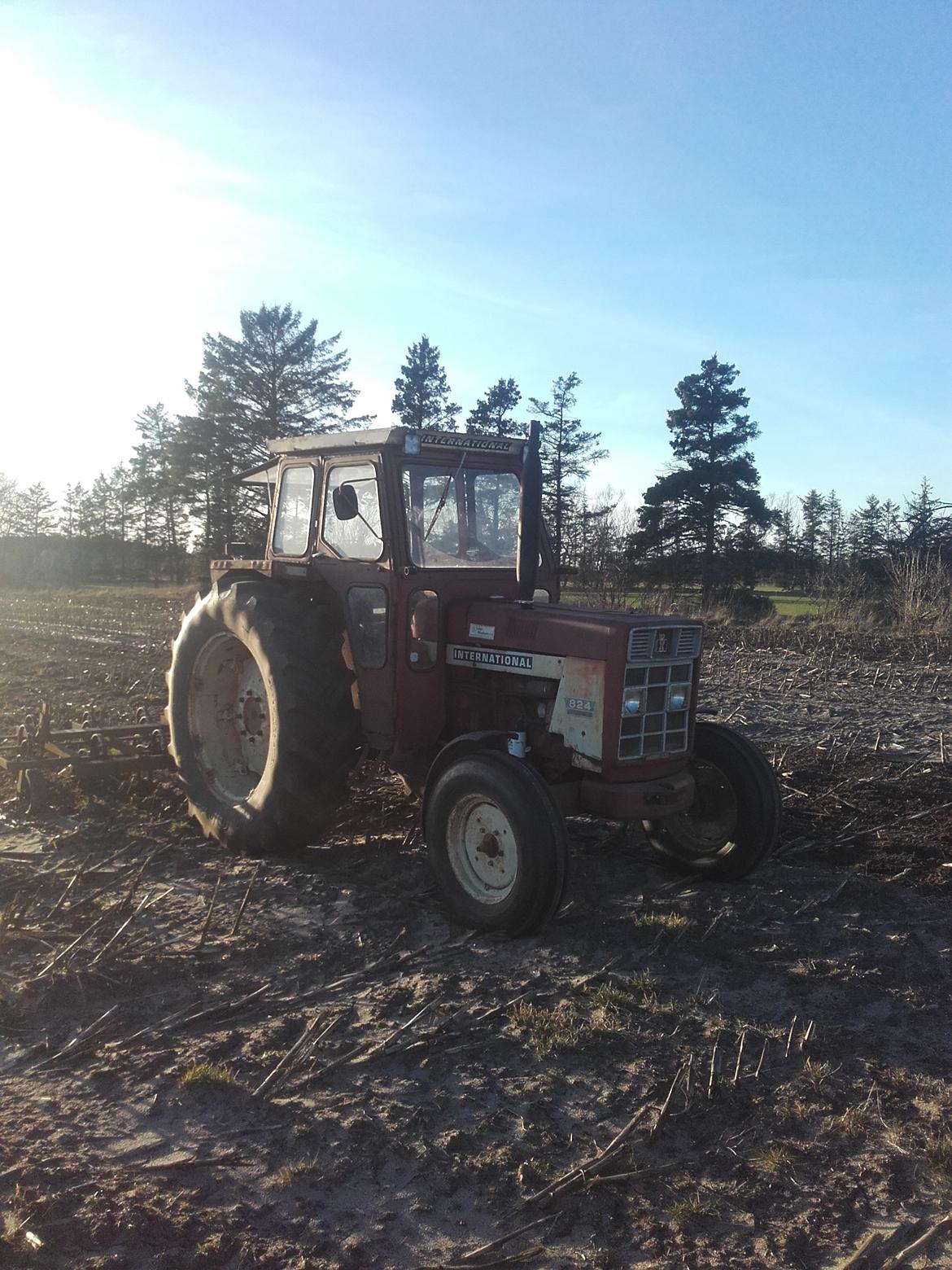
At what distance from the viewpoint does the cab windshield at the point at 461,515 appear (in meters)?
5.97

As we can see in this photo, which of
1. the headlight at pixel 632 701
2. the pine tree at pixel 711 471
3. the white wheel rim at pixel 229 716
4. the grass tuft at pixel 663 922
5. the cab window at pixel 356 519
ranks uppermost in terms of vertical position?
the pine tree at pixel 711 471

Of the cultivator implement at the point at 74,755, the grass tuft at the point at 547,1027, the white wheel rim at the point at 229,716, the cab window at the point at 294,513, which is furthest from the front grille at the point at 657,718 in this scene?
the cultivator implement at the point at 74,755

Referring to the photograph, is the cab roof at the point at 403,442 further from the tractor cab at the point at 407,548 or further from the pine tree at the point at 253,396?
the pine tree at the point at 253,396

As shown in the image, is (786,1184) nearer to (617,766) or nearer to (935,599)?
(617,766)

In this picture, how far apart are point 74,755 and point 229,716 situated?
4.17 feet

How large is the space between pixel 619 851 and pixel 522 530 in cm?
217

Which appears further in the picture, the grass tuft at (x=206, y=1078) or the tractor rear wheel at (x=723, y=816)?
the tractor rear wheel at (x=723, y=816)

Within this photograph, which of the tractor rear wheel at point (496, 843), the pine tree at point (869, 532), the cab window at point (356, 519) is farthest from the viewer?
the pine tree at point (869, 532)

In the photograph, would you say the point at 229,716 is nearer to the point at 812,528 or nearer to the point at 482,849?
the point at 482,849

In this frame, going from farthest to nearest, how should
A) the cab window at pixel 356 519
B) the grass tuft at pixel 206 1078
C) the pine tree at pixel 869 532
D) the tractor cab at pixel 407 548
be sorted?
the pine tree at pixel 869 532, the cab window at pixel 356 519, the tractor cab at pixel 407 548, the grass tuft at pixel 206 1078

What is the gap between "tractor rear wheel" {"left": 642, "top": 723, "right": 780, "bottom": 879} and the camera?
5.72 metres

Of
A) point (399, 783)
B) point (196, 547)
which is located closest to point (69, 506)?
point (196, 547)

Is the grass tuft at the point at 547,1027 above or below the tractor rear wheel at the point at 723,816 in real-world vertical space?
below

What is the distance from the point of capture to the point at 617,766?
5.29 m
